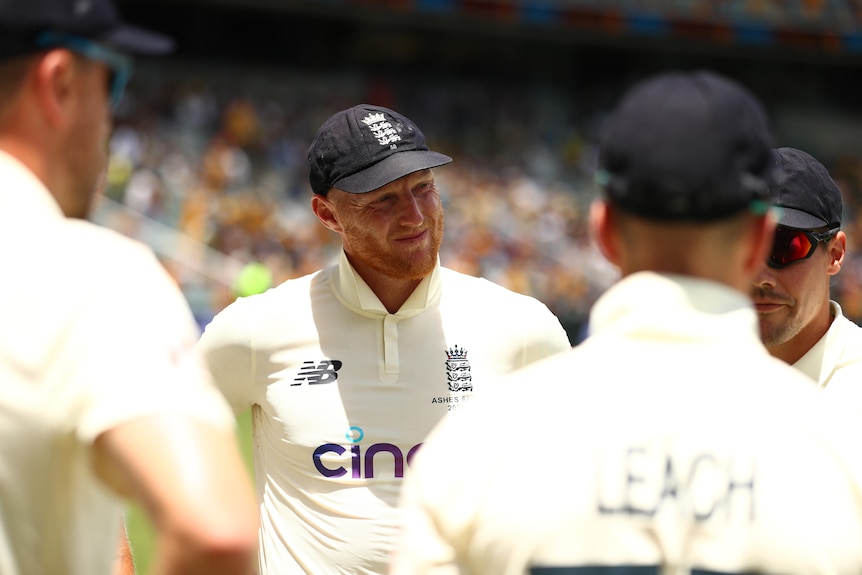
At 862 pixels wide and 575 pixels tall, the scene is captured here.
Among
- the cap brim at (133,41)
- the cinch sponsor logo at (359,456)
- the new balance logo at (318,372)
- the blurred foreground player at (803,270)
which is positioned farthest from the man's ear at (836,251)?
the cap brim at (133,41)

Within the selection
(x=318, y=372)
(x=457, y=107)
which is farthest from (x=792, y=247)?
(x=457, y=107)

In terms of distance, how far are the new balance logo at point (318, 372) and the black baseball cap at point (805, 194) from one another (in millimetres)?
1435

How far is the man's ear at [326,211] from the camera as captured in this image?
12.3ft

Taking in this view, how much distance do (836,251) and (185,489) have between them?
267 cm

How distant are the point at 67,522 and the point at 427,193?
7.24ft

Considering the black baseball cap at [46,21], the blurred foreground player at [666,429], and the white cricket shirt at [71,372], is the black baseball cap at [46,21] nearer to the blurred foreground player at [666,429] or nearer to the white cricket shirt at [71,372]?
the white cricket shirt at [71,372]

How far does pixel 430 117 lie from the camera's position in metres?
24.1

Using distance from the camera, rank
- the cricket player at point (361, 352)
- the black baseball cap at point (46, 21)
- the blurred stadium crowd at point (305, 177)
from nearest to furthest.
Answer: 1. the black baseball cap at point (46, 21)
2. the cricket player at point (361, 352)
3. the blurred stadium crowd at point (305, 177)

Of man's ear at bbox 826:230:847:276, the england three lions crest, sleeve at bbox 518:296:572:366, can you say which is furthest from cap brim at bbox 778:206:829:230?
the england three lions crest

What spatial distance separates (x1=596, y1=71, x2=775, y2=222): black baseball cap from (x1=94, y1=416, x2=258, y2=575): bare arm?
0.72 m

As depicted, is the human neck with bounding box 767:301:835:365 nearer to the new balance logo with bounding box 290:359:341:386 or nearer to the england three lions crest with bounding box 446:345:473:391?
the england three lions crest with bounding box 446:345:473:391

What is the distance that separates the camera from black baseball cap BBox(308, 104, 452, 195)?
3.52 meters

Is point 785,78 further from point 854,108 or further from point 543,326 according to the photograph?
point 543,326

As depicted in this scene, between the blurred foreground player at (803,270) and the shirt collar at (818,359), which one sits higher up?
the blurred foreground player at (803,270)
